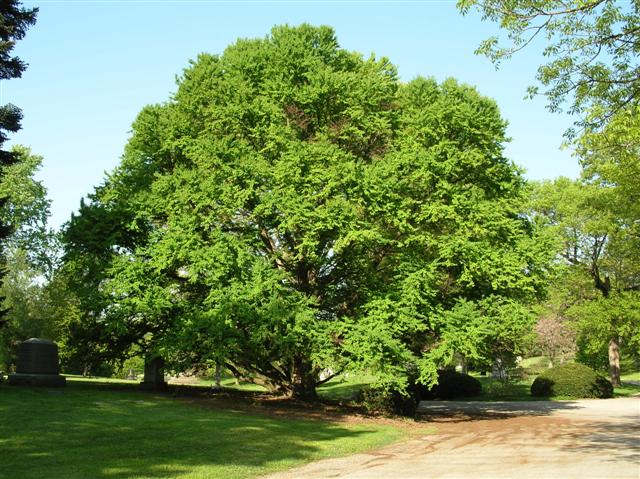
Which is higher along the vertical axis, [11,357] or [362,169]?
[362,169]

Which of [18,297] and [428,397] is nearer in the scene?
[428,397]

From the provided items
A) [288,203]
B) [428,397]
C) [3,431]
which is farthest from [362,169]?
[428,397]

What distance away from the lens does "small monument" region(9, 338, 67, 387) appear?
25.6 m

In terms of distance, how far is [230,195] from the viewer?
Answer: 22031 millimetres

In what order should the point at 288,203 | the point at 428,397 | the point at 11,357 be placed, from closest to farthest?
the point at 288,203
the point at 428,397
the point at 11,357

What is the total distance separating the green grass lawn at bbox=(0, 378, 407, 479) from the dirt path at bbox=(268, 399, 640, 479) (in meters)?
1.13

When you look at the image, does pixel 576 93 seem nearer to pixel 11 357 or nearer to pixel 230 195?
pixel 230 195

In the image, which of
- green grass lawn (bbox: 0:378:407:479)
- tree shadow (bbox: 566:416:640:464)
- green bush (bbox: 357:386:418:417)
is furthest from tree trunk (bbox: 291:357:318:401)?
tree shadow (bbox: 566:416:640:464)

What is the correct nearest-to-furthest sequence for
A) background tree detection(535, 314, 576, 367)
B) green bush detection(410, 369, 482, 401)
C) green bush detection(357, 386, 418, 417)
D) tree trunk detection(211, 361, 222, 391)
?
1. green bush detection(357, 386, 418, 417)
2. tree trunk detection(211, 361, 222, 391)
3. green bush detection(410, 369, 482, 401)
4. background tree detection(535, 314, 576, 367)

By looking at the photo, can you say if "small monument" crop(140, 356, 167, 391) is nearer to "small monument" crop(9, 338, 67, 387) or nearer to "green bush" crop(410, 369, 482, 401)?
"small monument" crop(9, 338, 67, 387)

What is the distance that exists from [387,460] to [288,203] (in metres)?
10.2

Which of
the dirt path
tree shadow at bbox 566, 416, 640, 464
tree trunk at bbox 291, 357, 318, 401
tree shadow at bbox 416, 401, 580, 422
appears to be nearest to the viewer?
the dirt path

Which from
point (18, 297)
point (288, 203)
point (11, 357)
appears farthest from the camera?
point (18, 297)

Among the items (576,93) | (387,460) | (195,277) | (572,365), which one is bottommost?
(387,460)
